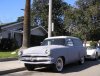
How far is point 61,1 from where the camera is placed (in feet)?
181

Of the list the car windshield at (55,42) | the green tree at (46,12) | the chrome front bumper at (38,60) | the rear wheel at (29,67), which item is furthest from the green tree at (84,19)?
the chrome front bumper at (38,60)

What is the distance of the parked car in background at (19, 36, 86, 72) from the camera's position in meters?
14.9

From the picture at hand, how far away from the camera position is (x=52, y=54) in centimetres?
1503

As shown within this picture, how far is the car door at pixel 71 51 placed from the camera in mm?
16962

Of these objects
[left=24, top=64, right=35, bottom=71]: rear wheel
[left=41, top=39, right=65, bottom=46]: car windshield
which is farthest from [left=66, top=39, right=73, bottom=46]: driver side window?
[left=24, top=64, right=35, bottom=71]: rear wheel

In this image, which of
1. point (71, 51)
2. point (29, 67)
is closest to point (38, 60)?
point (29, 67)

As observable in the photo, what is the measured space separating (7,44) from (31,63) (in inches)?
756

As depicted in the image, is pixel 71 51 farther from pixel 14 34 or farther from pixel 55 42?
pixel 14 34

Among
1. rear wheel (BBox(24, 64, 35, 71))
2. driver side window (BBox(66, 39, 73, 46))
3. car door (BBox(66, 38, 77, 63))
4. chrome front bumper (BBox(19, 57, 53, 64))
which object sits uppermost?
driver side window (BBox(66, 39, 73, 46))

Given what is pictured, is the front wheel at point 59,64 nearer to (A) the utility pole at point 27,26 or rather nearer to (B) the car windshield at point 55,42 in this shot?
(B) the car windshield at point 55,42

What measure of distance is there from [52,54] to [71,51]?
2549mm

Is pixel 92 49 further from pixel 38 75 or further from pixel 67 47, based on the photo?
pixel 38 75

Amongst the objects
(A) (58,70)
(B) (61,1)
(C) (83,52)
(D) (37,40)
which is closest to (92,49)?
(C) (83,52)

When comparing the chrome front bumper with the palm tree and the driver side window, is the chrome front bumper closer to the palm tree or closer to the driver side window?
the driver side window
